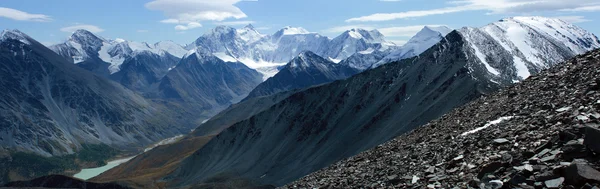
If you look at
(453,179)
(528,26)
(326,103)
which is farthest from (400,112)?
(453,179)

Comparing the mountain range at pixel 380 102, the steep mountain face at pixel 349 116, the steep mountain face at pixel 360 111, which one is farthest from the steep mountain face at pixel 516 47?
the steep mountain face at pixel 349 116

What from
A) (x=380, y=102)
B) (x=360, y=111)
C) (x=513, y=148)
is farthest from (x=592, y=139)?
(x=360, y=111)

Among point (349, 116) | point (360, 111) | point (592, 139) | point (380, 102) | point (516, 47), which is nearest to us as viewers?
point (592, 139)

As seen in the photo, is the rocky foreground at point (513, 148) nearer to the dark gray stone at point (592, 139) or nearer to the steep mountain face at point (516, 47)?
the dark gray stone at point (592, 139)

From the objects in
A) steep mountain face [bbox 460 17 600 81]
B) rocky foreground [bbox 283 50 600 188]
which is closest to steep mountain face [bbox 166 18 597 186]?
steep mountain face [bbox 460 17 600 81]

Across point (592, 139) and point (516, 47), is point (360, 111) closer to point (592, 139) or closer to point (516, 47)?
point (516, 47)

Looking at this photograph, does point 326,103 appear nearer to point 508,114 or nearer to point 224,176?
point 224,176
